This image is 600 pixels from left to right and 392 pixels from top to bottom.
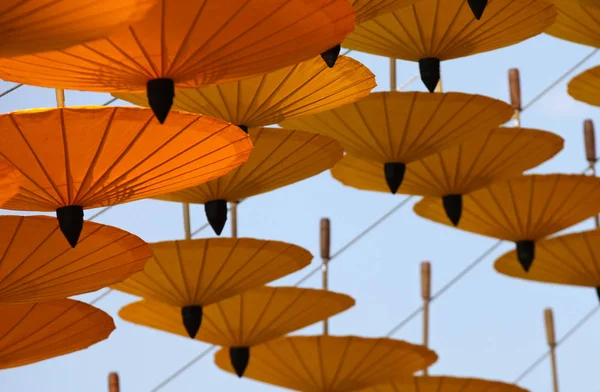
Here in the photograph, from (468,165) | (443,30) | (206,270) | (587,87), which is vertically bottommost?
(206,270)

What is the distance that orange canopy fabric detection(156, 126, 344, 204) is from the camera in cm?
877

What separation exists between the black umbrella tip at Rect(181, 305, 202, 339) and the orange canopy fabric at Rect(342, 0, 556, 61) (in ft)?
6.30

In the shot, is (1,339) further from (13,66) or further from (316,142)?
(13,66)

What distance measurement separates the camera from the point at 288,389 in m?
11.4

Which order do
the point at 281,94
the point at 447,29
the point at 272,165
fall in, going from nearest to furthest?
the point at 281,94, the point at 447,29, the point at 272,165

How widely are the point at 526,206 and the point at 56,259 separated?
12.5 feet

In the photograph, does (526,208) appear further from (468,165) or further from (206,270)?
(206,270)

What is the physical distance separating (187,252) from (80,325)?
1.16m

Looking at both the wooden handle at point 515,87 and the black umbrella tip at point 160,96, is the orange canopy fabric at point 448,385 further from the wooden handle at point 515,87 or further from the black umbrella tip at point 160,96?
the black umbrella tip at point 160,96

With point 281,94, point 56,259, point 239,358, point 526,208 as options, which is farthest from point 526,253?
point 56,259

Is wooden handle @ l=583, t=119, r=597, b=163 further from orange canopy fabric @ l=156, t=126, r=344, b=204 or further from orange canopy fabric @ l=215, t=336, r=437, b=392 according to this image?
orange canopy fabric @ l=156, t=126, r=344, b=204

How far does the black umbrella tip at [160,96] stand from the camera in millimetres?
6184

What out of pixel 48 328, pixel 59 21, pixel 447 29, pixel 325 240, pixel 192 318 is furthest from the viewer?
pixel 325 240

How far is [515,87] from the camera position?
11.1 meters
